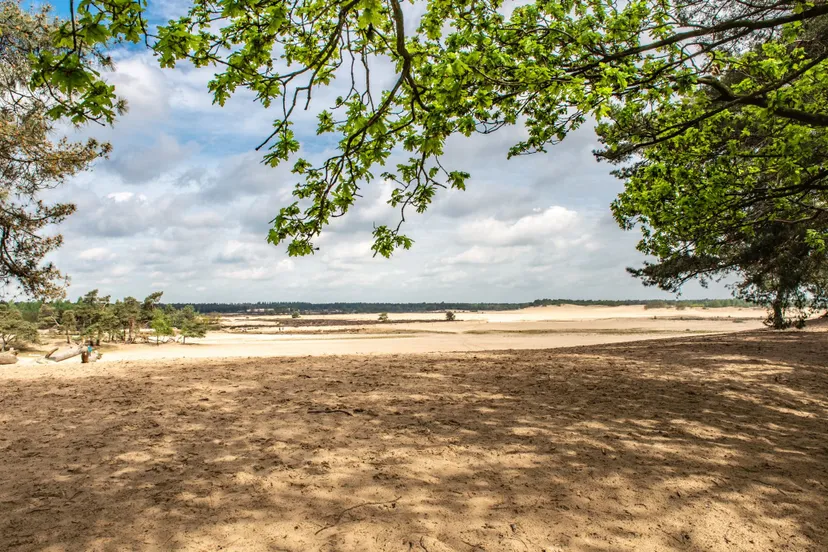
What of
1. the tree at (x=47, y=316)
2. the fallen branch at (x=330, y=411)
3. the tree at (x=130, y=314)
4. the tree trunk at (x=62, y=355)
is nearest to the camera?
the fallen branch at (x=330, y=411)

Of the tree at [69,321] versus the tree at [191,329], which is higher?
the tree at [69,321]

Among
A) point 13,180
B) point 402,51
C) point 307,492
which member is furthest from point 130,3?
point 13,180

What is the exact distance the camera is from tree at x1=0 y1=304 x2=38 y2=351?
28.7 metres

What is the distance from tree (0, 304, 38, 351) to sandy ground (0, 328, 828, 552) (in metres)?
26.2

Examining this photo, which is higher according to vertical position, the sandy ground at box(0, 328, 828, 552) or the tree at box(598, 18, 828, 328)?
the tree at box(598, 18, 828, 328)

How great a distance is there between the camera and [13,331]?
97.1ft

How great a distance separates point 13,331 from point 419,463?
3443 cm

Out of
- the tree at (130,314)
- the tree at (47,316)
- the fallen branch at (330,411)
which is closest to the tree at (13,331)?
the tree at (130,314)

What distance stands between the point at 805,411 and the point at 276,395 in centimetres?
752

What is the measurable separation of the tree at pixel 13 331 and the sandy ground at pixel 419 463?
2617 centimetres

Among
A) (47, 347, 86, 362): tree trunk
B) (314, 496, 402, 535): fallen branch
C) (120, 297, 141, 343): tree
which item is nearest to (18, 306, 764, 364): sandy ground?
(47, 347, 86, 362): tree trunk

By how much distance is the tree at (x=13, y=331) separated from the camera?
28656mm

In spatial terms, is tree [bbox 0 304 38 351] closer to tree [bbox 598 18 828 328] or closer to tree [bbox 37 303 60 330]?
tree [bbox 37 303 60 330]

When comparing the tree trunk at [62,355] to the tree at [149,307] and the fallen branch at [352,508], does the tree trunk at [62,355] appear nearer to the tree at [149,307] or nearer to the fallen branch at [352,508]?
the fallen branch at [352,508]
